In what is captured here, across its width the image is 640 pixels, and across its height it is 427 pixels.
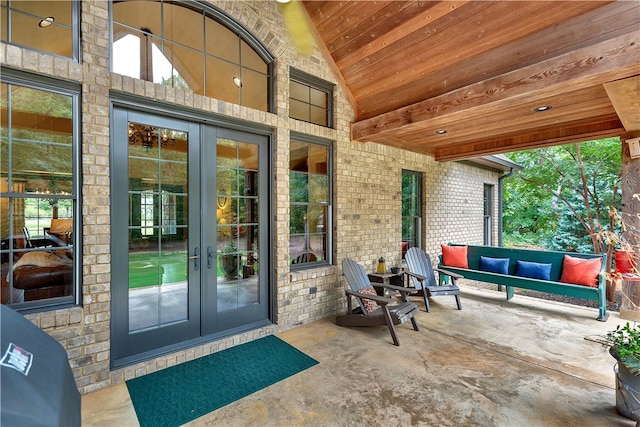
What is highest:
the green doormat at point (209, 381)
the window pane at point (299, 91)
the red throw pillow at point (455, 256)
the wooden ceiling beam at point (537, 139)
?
the window pane at point (299, 91)

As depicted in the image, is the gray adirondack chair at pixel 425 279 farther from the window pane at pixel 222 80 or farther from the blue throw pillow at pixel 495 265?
the window pane at pixel 222 80

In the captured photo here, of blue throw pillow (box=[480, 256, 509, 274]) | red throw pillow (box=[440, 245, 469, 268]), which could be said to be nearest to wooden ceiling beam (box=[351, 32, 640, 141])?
red throw pillow (box=[440, 245, 469, 268])

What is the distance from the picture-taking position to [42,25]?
94.6 inches

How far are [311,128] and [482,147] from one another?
3.68m

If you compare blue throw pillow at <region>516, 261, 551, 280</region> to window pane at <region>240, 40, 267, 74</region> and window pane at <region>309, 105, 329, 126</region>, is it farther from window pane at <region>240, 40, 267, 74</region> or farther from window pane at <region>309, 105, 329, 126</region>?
window pane at <region>240, 40, 267, 74</region>

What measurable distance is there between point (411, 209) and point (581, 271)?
112 inches

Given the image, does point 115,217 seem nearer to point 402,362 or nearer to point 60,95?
point 60,95

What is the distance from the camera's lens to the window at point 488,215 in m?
8.61

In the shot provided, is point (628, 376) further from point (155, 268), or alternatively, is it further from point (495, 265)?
point (155, 268)

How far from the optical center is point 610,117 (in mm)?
4184

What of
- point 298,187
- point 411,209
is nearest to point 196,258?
point 298,187

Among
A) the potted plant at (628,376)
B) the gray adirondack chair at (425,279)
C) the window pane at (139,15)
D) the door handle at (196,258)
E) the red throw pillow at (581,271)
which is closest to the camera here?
the potted plant at (628,376)

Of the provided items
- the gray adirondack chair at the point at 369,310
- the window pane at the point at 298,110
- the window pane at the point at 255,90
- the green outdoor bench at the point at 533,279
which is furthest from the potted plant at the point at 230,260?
the green outdoor bench at the point at 533,279

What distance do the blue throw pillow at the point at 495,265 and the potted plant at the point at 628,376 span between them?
3182 millimetres
